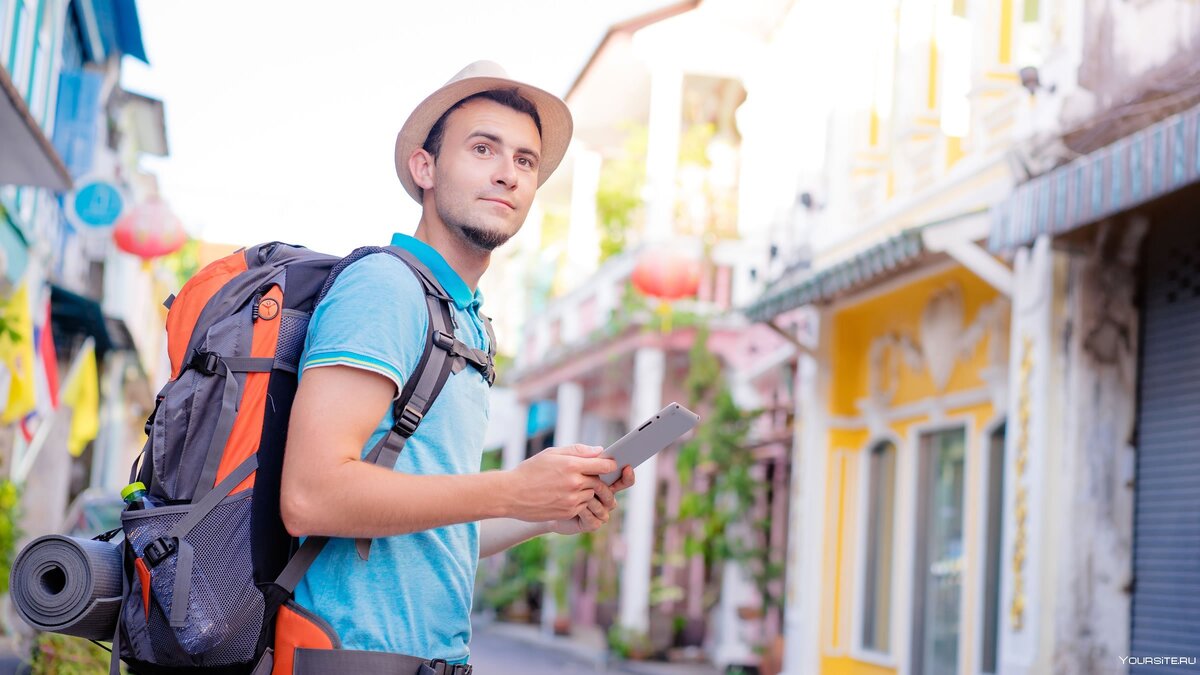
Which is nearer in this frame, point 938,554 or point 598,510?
point 598,510

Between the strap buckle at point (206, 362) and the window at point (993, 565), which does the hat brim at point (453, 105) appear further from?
the window at point (993, 565)

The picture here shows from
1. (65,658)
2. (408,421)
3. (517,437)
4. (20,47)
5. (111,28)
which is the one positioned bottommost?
(65,658)

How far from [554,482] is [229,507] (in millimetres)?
450

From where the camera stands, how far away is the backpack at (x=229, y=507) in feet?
6.64

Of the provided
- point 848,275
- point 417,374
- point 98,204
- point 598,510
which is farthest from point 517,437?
point 417,374

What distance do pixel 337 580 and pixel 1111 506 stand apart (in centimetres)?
753

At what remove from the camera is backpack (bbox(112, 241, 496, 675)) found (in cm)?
203

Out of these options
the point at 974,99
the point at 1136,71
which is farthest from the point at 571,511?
the point at 974,99

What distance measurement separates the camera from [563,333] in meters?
27.0

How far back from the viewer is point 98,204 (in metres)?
14.9

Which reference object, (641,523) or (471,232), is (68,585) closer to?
(471,232)

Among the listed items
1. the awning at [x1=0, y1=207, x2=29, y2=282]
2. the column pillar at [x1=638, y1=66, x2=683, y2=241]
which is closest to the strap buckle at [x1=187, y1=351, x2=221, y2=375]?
the awning at [x1=0, y1=207, x2=29, y2=282]

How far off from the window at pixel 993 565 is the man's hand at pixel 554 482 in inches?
359

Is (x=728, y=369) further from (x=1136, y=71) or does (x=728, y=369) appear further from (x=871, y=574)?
(x=1136, y=71)
